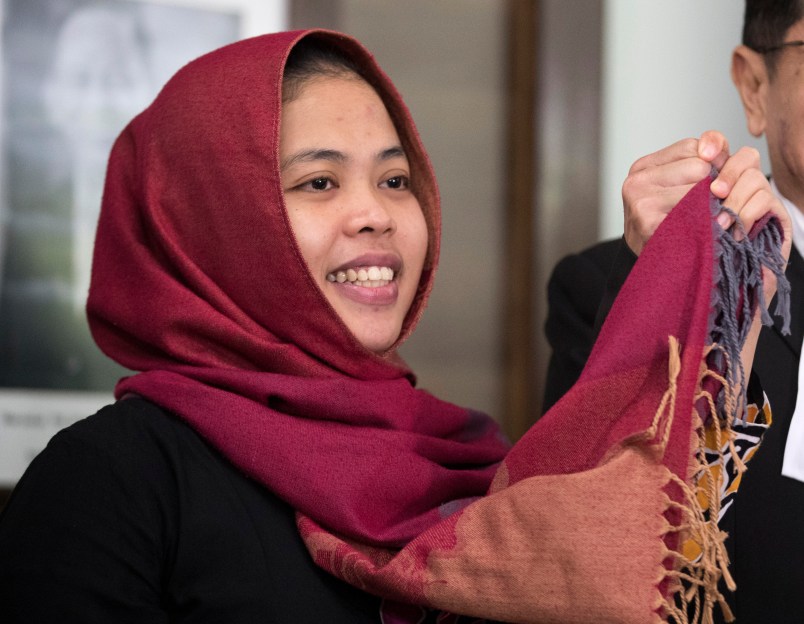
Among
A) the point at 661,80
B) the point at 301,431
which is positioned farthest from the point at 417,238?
the point at 661,80

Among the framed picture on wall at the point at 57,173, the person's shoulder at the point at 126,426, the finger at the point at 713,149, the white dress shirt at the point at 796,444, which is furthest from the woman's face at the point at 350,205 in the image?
the framed picture on wall at the point at 57,173

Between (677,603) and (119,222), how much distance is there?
90cm

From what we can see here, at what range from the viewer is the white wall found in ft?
7.97

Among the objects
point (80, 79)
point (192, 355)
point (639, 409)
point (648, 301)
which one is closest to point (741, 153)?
point (648, 301)

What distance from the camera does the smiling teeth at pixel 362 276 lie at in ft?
4.96

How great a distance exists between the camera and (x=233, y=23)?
7.47ft

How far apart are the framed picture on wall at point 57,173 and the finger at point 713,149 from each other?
128cm

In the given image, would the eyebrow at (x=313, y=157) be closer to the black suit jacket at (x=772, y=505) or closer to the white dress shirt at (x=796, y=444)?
the black suit jacket at (x=772, y=505)

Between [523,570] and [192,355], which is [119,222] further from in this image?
[523,570]

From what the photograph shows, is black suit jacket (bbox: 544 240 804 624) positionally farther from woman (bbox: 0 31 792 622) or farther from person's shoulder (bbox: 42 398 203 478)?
person's shoulder (bbox: 42 398 203 478)

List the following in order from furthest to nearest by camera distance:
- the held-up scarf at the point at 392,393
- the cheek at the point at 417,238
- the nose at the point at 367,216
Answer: the cheek at the point at 417,238, the nose at the point at 367,216, the held-up scarf at the point at 392,393

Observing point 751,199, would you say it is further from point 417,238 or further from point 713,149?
point 417,238

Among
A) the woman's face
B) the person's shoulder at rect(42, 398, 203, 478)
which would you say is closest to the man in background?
the woman's face

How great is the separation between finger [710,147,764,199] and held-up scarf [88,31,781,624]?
25 mm
